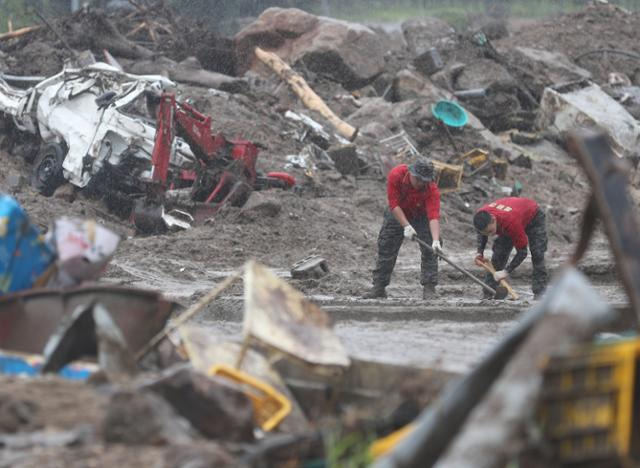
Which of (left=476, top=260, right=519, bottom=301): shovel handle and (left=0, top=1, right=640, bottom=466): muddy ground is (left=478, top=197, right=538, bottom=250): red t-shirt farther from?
(left=0, top=1, right=640, bottom=466): muddy ground

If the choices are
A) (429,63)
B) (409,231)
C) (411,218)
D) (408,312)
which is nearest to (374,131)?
(429,63)

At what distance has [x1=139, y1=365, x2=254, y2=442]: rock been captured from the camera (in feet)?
12.8

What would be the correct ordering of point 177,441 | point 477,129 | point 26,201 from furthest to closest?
point 477,129, point 26,201, point 177,441

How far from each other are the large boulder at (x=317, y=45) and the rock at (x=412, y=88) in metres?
0.95

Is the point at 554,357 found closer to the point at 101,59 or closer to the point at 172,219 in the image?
the point at 172,219

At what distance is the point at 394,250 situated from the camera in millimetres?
12016

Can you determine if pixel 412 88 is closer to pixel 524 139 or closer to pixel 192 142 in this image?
pixel 524 139

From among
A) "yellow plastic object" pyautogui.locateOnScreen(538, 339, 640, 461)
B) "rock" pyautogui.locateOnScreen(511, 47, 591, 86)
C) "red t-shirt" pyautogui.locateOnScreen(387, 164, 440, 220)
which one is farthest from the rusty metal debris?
"rock" pyautogui.locateOnScreen(511, 47, 591, 86)

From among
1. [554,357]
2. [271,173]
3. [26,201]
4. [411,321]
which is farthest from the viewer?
[271,173]

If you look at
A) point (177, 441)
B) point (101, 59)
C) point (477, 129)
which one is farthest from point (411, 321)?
point (101, 59)

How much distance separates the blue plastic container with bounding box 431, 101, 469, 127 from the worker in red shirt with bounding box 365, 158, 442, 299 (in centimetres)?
1085

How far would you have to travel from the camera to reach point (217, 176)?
16.2m

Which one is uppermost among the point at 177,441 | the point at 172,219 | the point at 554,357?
the point at 554,357

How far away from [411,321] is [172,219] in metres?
6.96
